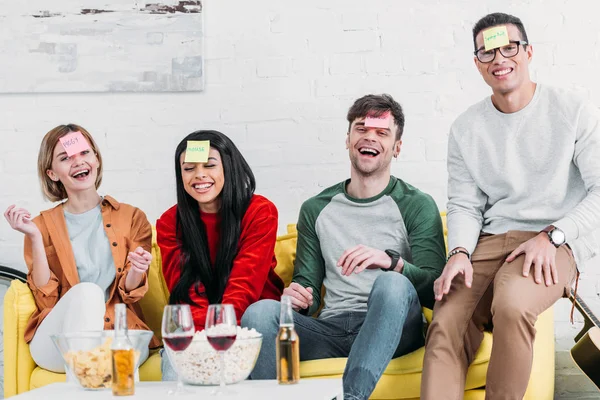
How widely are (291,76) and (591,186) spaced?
1403 mm

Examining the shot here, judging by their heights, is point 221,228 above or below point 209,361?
above

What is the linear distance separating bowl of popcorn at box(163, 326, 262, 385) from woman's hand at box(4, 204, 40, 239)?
3.48 feet

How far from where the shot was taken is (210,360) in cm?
184

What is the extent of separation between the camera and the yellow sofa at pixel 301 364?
7.84 feet

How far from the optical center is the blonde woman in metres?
2.58

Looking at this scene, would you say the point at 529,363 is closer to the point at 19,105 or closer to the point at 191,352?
the point at 191,352

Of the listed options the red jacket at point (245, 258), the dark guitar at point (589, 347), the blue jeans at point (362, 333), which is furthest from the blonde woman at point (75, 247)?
the dark guitar at point (589, 347)

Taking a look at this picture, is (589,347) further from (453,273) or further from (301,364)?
(301,364)

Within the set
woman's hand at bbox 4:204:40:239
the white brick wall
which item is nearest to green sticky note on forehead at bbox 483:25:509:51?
the white brick wall

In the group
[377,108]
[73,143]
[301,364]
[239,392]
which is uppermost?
[377,108]

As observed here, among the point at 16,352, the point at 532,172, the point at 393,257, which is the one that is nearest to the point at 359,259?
the point at 393,257

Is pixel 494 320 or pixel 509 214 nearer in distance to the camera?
pixel 494 320

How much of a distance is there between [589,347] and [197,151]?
1.39 meters

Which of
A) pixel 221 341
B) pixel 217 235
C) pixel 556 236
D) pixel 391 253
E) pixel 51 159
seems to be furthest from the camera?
pixel 51 159
